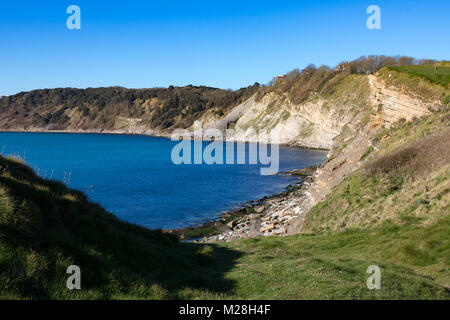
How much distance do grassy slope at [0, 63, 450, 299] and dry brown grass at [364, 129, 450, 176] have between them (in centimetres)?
25

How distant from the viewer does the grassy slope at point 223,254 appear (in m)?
7.64

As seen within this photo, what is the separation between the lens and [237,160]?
9912 centimetres

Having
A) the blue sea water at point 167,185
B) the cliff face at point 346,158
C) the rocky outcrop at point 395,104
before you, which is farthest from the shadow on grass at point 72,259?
the rocky outcrop at point 395,104

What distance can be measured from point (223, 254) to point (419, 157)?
43.7 ft

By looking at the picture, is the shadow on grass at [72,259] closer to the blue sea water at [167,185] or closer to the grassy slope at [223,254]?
the grassy slope at [223,254]

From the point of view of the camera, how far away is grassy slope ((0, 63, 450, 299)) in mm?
7637

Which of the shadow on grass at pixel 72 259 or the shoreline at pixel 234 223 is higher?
the shadow on grass at pixel 72 259

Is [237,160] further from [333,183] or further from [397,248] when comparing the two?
[397,248]

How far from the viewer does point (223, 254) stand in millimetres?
16109

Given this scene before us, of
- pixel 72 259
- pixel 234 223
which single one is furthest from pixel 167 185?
pixel 72 259

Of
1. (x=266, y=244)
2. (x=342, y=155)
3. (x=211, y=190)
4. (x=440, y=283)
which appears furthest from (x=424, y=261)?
(x=211, y=190)

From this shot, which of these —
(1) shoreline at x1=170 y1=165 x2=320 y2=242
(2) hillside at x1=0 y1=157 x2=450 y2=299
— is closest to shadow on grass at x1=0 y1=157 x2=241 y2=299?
(2) hillside at x1=0 y1=157 x2=450 y2=299

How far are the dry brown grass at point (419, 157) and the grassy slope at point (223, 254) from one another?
25 centimetres

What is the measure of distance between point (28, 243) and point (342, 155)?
28.4m
